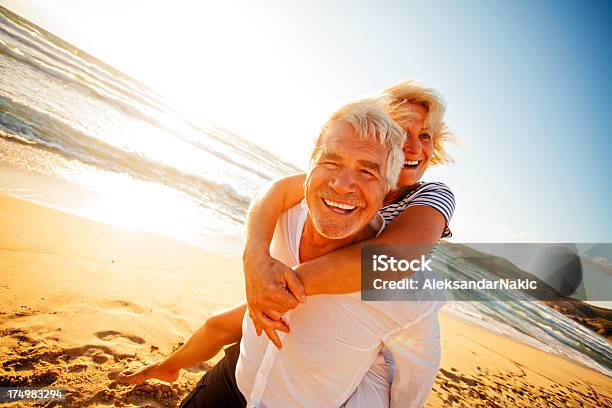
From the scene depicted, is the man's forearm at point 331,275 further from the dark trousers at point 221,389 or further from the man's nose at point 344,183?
the dark trousers at point 221,389

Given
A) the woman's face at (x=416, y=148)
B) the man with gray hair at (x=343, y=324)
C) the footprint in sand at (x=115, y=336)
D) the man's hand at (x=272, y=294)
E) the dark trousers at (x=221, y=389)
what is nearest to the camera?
the man's hand at (x=272, y=294)

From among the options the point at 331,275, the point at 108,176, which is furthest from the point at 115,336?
the point at 108,176

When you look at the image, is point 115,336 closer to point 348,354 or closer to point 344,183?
point 348,354

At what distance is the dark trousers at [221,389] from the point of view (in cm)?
225

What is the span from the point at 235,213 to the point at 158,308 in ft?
24.7

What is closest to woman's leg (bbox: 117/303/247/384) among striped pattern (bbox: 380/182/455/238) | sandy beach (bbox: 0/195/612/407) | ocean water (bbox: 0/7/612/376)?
sandy beach (bbox: 0/195/612/407)

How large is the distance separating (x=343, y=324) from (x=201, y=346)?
1.69 metres

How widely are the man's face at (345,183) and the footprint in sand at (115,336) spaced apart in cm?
288

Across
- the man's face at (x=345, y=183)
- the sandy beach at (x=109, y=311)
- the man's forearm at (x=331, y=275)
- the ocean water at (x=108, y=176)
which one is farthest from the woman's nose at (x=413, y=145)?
the ocean water at (x=108, y=176)

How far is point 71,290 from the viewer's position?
3.91m

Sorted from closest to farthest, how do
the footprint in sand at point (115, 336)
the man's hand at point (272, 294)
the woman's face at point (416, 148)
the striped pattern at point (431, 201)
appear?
1. the man's hand at point (272, 294)
2. the striped pattern at point (431, 201)
3. the woman's face at point (416, 148)
4. the footprint in sand at point (115, 336)

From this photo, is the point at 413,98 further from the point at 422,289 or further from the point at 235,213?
the point at 235,213

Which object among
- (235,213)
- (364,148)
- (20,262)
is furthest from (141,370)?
(235,213)

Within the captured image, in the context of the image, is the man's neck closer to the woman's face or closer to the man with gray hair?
the man with gray hair
